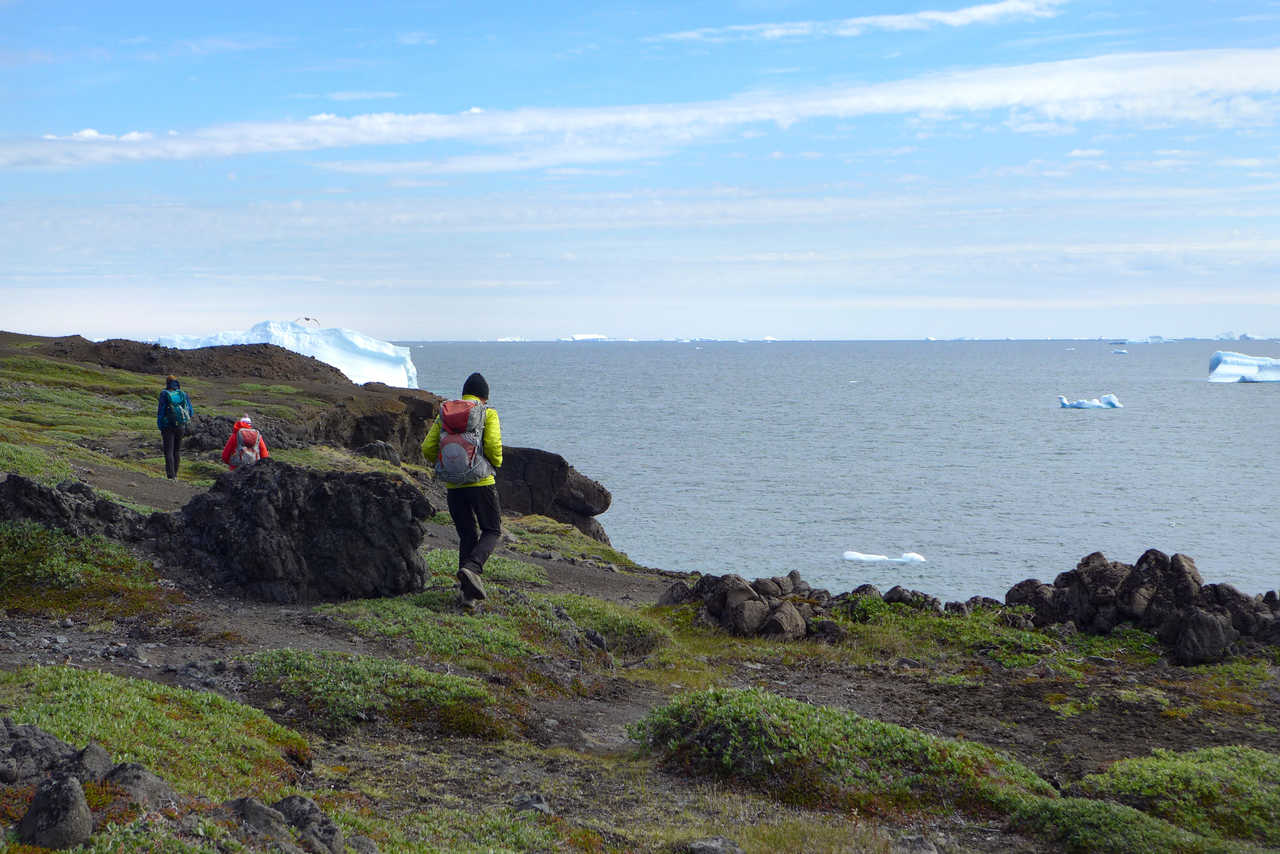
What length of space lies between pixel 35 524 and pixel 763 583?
12.3m

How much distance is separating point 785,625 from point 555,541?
1343cm

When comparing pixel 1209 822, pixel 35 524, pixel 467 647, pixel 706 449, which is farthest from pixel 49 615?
pixel 706 449

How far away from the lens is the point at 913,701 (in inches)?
578

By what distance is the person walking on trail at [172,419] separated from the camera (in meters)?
27.1

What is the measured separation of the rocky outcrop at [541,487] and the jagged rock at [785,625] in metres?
21.3

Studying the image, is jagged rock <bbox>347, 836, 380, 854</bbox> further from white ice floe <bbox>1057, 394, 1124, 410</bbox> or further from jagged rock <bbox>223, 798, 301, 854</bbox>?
white ice floe <bbox>1057, 394, 1124, 410</bbox>

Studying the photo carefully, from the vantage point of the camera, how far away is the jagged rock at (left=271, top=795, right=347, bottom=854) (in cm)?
686

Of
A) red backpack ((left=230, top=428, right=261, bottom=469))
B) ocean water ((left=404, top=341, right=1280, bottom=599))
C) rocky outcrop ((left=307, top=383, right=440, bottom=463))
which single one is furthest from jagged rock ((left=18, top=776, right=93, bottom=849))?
rocky outcrop ((left=307, top=383, right=440, bottom=463))

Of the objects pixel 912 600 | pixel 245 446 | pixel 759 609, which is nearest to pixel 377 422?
pixel 245 446

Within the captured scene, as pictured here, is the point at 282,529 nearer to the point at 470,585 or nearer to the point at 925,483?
the point at 470,585

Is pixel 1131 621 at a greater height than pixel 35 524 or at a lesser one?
lesser

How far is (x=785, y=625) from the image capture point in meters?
18.0

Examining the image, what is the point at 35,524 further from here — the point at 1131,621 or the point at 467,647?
the point at 1131,621

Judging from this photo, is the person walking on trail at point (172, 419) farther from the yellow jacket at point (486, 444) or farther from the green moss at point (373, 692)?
the green moss at point (373, 692)
